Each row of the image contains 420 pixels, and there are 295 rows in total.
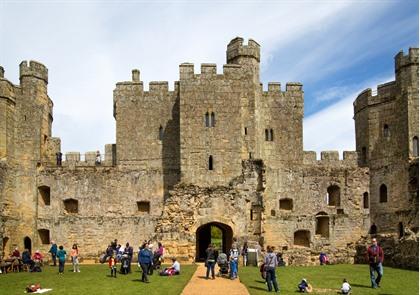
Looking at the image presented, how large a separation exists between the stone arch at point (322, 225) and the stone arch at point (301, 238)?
0.81 meters

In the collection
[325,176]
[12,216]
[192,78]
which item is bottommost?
[12,216]

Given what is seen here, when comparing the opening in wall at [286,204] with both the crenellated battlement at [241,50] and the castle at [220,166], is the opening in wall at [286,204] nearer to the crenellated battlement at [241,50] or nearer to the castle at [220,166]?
the castle at [220,166]

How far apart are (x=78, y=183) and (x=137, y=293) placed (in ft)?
65.9

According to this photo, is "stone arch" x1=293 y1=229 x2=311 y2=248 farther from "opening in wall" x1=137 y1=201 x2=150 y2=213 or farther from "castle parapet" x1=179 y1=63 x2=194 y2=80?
"castle parapet" x1=179 y1=63 x2=194 y2=80

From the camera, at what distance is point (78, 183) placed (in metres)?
36.9

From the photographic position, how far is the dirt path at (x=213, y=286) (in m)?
18.7

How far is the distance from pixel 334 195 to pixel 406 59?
33.2 ft

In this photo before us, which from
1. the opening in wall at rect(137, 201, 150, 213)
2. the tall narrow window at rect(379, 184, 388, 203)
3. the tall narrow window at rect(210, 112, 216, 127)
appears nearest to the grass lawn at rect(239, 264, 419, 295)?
the tall narrow window at rect(210, 112, 216, 127)

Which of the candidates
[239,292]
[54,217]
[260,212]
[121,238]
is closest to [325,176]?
[260,212]

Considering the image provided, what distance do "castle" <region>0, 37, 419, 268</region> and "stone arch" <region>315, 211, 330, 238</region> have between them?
0.35 feet

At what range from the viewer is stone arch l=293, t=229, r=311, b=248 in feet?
125

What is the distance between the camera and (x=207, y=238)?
39875 millimetres

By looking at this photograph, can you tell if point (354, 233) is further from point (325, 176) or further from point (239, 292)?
point (239, 292)

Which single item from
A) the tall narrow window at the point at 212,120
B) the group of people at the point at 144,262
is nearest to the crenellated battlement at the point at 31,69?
the tall narrow window at the point at 212,120
